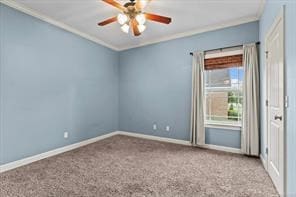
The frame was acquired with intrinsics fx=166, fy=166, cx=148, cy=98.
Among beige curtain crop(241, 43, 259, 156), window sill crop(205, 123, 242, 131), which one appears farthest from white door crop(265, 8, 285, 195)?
window sill crop(205, 123, 242, 131)

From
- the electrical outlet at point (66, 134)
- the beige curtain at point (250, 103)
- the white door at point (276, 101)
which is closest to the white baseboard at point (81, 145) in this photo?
the electrical outlet at point (66, 134)

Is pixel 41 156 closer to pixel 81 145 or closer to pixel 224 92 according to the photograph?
pixel 81 145

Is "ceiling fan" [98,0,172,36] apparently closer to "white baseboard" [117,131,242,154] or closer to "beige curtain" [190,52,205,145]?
"beige curtain" [190,52,205,145]

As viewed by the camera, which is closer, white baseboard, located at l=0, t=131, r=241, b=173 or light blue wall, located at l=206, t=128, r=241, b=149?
white baseboard, located at l=0, t=131, r=241, b=173

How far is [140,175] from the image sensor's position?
2.59 meters

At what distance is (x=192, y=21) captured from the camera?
3.56m

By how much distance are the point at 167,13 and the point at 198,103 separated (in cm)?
206

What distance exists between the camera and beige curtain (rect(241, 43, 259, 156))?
3251 mm

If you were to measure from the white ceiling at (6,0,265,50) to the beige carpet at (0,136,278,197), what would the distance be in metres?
2.82

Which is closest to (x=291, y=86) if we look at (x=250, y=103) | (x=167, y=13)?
(x=250, y=103)

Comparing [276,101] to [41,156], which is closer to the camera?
[276,101]

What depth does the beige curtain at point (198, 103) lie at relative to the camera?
153 inches

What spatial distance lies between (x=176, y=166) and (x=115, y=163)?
Result: 1.11 meters

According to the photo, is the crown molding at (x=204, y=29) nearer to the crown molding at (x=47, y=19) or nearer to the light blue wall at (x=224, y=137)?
the crown molding at (x=47, y=19)
